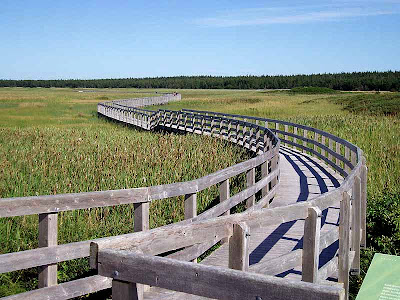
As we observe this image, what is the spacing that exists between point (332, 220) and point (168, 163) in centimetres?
692

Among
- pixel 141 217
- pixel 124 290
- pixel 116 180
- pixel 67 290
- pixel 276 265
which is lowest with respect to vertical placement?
pixel 116 180

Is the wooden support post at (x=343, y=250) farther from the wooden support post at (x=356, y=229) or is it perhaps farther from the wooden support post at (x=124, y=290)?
the wooden support post at (x=124, y=290)

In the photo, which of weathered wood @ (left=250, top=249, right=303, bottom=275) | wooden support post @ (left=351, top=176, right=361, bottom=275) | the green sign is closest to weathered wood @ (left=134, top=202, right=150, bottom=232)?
weathered wood @ (left=250, top=249, right=303, bottom=275)

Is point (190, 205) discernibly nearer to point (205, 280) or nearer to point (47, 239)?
point (47, 239)

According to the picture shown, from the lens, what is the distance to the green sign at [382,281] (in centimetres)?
448

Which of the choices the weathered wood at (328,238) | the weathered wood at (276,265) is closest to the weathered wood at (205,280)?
the weathered wood at (276,265)

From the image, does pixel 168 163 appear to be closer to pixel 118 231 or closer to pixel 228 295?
pixel 118 231

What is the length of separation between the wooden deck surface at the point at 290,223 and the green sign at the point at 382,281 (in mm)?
961

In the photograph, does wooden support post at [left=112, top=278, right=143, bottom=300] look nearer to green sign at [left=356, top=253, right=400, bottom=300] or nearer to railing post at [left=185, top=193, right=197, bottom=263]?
green sign at [left=356, top=253, right=400, bottom=300]

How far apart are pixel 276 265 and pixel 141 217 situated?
5.25 feet

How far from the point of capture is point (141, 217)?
19.5 ft

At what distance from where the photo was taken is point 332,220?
9242 mm

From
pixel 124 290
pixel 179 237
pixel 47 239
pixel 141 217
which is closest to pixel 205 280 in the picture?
pixel 124 290

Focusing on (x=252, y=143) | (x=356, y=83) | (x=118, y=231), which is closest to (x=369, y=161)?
(x=252, y=143)
